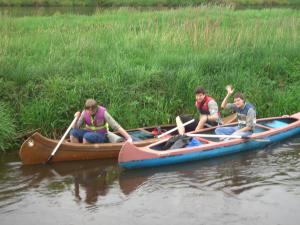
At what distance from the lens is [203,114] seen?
1037 cm

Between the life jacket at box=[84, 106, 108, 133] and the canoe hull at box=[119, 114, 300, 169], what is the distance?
916 millimetres

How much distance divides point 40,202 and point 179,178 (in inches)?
94.7

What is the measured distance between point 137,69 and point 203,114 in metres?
2.20

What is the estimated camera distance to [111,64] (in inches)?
475

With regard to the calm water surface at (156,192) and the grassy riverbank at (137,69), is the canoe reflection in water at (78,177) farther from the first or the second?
the grassy riverbank at (137,69)

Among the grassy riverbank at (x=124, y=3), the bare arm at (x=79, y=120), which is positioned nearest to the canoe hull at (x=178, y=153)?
the bare arm at (x=79, y=120)

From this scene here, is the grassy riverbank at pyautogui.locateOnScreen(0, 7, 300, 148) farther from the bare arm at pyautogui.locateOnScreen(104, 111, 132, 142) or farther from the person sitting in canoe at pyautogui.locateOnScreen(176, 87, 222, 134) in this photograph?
the bare arm at pyautogui.locateOnScreen(104, 111, 132, 142)

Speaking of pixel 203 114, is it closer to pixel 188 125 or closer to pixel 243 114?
pixel 188 125

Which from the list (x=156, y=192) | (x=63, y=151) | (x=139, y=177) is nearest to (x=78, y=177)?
(x=63, y=151)

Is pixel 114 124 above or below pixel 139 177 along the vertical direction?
above

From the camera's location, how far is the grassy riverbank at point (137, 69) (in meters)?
10.6

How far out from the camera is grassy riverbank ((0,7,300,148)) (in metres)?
10.6

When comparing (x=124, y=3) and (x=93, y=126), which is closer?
(x=93, y=126)

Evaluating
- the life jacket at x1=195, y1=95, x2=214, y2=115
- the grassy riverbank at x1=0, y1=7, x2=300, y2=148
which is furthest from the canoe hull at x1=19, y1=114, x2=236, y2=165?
the life jacket at x1=195, y1=95, x2=214, y2=115
